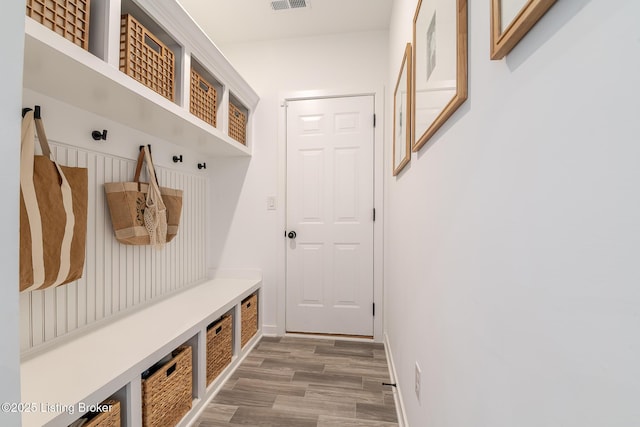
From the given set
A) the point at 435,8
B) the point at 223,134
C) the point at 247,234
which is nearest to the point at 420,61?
the point at 435,8

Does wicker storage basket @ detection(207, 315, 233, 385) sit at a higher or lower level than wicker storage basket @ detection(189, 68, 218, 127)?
lower

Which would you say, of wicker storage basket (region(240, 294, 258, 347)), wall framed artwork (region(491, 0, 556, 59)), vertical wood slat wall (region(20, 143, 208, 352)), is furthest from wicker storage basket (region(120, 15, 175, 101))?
wicker storage basket (region(240, 294, 258, 347))

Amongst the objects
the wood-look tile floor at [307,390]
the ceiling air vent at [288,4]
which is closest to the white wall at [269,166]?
the ceiling air vent at [288,4]

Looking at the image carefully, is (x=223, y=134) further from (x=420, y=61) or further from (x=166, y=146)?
(x=420, y=61)

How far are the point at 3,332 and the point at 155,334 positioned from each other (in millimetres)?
1241

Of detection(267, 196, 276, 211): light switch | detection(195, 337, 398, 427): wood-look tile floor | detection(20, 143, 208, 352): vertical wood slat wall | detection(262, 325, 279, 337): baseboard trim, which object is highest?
detection(267, 196, 276, 211): light switch

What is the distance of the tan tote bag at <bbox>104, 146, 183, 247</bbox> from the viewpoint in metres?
1.66

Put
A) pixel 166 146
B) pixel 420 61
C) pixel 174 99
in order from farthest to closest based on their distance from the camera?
pixel 166 146 → pixel 174 99 → pixel 420 61

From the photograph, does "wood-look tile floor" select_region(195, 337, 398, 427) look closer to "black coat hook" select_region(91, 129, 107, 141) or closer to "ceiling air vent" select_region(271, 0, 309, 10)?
"black coat hook" select_region(91, 129, 107, 141)

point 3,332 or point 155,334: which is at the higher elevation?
point 3,332

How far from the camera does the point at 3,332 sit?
0.40 meters

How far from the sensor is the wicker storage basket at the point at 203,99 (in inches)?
73.3

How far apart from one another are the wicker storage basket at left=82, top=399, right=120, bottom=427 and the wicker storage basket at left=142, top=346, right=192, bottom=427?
0.53 feet

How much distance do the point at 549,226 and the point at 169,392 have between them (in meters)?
1.71
